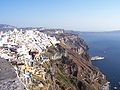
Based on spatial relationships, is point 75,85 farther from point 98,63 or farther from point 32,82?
point 98,63

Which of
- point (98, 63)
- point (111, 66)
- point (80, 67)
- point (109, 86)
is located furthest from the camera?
point (98, 63)

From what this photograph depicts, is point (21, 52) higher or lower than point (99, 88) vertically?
higher

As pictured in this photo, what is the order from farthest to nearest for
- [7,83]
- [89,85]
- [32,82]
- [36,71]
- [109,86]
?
[109,86]
[89,85]
[36,71]
[32,82]
[7,83]

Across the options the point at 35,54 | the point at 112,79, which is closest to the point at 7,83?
the point at 35,54

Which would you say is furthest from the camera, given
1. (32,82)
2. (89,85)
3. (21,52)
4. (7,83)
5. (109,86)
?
(109,86)

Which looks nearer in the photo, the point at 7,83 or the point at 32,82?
the point at 7,83

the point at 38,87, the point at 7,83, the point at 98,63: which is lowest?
the point at 98,63

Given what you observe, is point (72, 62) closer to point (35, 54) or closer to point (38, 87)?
point (35, 54)

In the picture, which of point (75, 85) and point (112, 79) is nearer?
point (75, 85)

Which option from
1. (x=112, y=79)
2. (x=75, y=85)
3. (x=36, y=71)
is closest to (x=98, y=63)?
(x=112, y=79)
